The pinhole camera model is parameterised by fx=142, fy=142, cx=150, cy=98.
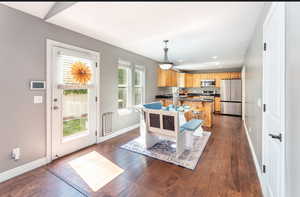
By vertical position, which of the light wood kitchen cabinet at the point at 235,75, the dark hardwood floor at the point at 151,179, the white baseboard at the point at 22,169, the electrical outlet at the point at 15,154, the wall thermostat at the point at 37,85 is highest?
the light wood kitchen cabinet at the point at 235,75

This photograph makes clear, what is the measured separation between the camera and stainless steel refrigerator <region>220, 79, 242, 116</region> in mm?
6422

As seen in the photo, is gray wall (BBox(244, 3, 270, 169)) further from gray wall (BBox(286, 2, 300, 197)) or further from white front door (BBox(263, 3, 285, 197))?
gray wall (BBox(286, 2, 300, 197))

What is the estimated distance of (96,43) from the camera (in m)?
3.19

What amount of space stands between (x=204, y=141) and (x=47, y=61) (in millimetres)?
3551

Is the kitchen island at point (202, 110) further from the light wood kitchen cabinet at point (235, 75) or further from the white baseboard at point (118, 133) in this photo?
the light wood kitchen cabinet at point (235, 75)

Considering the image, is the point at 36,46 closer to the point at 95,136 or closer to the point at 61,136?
the point at 61,136

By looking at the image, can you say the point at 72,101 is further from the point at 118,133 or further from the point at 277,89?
the point at 277,89

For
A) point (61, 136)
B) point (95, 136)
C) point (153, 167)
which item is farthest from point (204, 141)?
point (61, 136)

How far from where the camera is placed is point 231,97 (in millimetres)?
Answer: 6609

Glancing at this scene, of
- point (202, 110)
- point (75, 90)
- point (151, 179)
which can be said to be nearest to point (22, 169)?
point (75, 90)

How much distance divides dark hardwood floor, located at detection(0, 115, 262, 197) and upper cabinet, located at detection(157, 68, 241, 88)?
3742 mm

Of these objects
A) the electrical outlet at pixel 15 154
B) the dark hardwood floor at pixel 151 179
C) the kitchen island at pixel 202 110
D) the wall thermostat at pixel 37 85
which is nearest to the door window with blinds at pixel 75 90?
the wall thermostat at pixel 37 85

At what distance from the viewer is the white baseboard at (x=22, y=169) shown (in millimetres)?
1917

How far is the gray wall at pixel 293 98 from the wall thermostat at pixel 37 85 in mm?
2995
